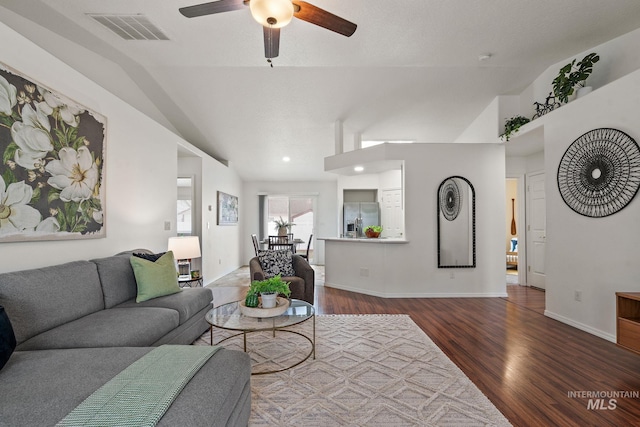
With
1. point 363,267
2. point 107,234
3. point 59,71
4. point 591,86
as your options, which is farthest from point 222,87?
point 591,86

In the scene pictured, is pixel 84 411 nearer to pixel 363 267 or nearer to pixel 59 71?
pixel 59 71

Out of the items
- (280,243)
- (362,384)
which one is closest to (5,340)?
(362,384)

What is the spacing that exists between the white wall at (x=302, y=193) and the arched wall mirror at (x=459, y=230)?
4064mm

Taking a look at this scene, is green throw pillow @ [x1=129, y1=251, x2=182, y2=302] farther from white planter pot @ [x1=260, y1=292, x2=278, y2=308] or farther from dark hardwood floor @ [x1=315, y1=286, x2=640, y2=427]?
dark hardwood floor @ [x1=315, y1=286, x2=640, y2=427]

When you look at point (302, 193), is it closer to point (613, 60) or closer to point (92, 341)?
point (613, 60)

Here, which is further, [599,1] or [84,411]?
[599,1]

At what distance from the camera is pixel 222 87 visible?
463cm

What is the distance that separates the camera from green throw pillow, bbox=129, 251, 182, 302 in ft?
9.09

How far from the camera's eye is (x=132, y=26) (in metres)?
3.10

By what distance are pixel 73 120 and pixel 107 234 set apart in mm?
1131

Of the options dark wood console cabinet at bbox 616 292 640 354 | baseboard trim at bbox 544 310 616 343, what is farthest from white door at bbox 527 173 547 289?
dark wood console cabinet at bbox 616 292 640 354

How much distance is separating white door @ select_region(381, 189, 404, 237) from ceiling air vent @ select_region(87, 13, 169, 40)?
215 inches

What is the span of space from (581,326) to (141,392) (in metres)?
→ 4.22

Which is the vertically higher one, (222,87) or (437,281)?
(222,87)
